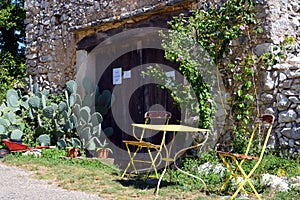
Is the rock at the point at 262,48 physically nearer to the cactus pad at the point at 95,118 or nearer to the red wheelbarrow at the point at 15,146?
the cactus pad at the point at 95,118

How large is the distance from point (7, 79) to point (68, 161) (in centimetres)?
527

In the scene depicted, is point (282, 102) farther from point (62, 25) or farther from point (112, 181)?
point (62, 25)

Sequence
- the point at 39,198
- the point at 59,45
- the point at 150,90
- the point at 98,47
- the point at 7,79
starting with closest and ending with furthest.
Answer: the point at 39,198 < the point at 150,90 < the point at 98,47 < the point at 59,45 < the point at 7,79

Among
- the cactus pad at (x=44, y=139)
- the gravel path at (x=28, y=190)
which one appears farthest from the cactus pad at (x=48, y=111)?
the gravel path at (x=28, y=190)

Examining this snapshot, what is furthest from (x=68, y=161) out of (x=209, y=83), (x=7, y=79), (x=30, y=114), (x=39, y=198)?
(x=7, y=79)

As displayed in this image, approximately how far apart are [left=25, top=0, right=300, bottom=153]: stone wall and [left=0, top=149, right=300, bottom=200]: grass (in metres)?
0.72

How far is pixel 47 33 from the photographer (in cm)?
848

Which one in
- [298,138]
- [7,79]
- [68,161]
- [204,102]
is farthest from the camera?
[7,79]

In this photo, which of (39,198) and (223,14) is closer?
(39,198)

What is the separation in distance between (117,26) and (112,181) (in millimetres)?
3136

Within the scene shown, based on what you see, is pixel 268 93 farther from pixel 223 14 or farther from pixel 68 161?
pixel 68 161

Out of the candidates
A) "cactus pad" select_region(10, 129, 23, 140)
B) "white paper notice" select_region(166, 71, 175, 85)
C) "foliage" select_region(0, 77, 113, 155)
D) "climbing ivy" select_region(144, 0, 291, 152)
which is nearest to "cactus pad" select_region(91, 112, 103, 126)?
"foliage" select_region(0, 77, 113, 155)

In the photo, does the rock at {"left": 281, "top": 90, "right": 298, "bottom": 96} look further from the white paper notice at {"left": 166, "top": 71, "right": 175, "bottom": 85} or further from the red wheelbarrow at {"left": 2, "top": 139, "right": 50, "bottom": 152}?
the red wheelbarrow at {"left": 2, "top": 139, "right": 50, "bottom": 152}

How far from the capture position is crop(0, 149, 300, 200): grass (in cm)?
433
